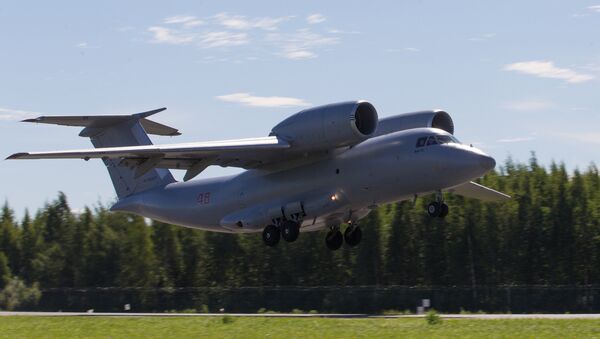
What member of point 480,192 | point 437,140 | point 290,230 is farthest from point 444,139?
point 480,192

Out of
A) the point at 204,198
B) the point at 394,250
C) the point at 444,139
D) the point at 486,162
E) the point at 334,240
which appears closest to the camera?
the point at 486,162

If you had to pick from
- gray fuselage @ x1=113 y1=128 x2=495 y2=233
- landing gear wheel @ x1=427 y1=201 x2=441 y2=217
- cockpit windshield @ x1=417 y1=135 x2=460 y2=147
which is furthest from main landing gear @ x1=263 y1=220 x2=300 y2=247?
cockpit windshield @ x1=417 y1=135 x2=460 y2=147

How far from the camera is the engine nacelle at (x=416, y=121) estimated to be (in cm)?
2684

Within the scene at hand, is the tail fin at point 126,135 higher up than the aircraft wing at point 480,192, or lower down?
higher up

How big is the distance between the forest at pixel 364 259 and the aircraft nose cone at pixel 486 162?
16839 mm

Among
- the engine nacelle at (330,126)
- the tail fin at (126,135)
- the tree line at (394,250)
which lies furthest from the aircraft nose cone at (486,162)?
the tree line at (394,250)

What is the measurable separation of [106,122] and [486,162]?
12.3 meters

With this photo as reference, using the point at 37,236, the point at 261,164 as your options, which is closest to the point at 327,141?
the point at 261,164

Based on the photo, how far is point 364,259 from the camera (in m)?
51.6

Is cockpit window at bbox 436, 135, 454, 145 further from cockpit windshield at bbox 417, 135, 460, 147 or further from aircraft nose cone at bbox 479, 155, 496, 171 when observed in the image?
aircraft nose cone at bbox 479, 155, 496, 171

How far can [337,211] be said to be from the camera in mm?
25719

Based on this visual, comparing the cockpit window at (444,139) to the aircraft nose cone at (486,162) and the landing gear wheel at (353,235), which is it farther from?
the landing gear wheel at (353,235)

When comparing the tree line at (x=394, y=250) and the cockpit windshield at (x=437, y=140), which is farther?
the tree line at (x=394, y=250)

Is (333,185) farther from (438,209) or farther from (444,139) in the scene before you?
(444,139)
